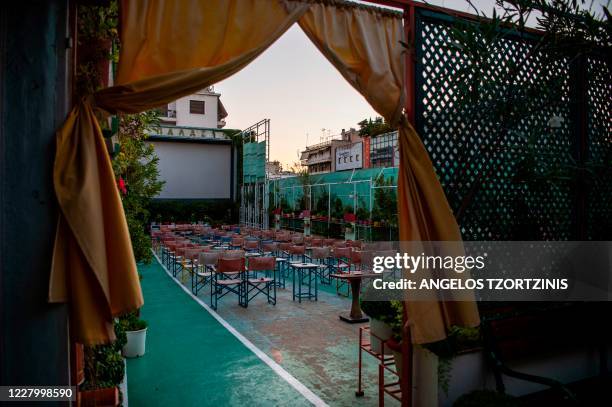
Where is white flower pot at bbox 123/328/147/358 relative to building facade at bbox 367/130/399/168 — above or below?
below

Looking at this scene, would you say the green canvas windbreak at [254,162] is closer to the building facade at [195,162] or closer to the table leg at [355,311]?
the building facade at [195,162]

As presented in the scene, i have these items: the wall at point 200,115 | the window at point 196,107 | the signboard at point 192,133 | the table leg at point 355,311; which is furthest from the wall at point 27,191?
the window at point 196,107

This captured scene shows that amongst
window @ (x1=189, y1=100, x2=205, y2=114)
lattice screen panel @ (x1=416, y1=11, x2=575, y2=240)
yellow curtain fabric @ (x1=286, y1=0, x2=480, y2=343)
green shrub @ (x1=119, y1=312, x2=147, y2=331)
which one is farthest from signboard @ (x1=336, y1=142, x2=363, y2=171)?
yellow curtain fabric @ (x1=286, y1=0, x2=480, y2=343)

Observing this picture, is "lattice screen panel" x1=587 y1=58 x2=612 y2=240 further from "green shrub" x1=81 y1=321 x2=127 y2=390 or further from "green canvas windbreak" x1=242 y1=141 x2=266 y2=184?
"green canvas windbreak" x1=242 y1=141 x2=266 y2=184

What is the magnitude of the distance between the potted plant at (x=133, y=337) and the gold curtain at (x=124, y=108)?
9.77 feet

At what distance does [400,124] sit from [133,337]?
3.90 m

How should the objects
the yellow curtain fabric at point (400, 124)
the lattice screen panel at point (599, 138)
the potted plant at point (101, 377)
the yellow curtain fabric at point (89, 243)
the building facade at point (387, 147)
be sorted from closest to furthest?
the yellow curtain fabric at point (89, 243) → the potted plant at point (101, 377) → the yellow curtain fabric at point (400, 124) → the lattice screen panel at point (599, 138) → the building facade at point (387, 147)

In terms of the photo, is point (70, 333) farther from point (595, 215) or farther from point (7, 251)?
point (595, 215)

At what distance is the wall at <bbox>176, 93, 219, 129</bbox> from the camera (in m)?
37.7

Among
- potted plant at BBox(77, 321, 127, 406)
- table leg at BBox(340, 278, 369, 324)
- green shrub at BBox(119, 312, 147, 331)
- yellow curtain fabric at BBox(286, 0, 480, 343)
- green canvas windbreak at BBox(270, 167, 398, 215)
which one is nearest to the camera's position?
potted plant at BBox(77, 321, 127, 406)

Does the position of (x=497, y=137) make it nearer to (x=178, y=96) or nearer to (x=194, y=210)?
(x=178, y=96)

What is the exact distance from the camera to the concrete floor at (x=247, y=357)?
4199 mm

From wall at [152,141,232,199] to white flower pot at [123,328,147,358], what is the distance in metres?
21.7

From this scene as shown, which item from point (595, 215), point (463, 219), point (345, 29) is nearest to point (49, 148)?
point (345, 29)
